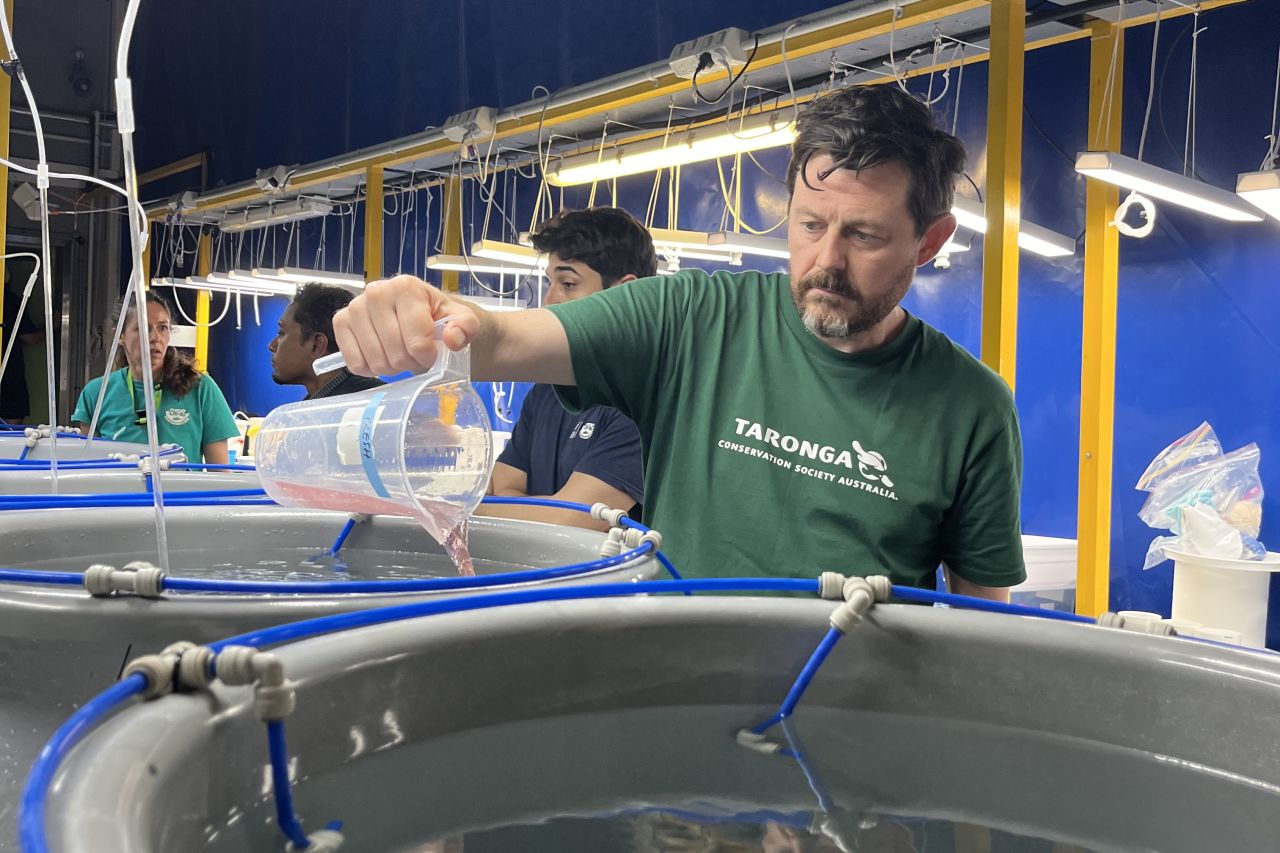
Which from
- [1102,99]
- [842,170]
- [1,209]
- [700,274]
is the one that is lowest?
[700,274]

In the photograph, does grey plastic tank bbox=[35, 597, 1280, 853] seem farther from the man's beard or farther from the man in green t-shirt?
the man's beard

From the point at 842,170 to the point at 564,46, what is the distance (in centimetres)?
511

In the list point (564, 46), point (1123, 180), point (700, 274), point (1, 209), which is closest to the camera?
point (700, 274)

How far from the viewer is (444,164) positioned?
696 centimetres

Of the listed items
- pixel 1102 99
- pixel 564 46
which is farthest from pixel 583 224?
pixel 564 46

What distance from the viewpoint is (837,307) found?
1.40 metres

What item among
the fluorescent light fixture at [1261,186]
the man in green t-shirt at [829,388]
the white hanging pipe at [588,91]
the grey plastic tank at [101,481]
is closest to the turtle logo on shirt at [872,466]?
the man in green t-shirt at [829,388]

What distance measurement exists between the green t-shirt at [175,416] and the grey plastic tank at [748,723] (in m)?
3.76

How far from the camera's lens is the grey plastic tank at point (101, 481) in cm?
211

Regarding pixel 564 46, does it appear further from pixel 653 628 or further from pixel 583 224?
pixel 653 628

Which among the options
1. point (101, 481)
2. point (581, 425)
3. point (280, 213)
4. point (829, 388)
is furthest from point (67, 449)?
point (280, 213)

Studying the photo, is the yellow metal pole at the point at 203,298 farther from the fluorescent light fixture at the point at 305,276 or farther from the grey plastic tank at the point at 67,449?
the grey plastic tank at the point at 67,449

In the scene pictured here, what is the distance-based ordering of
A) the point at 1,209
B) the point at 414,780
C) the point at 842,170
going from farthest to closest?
1. the point at 1,209
2. the point at 842,170
3. the point at 414,780

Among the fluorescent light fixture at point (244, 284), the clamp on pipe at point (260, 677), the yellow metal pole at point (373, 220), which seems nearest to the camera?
the clamp on pipe at point (260, 677)
